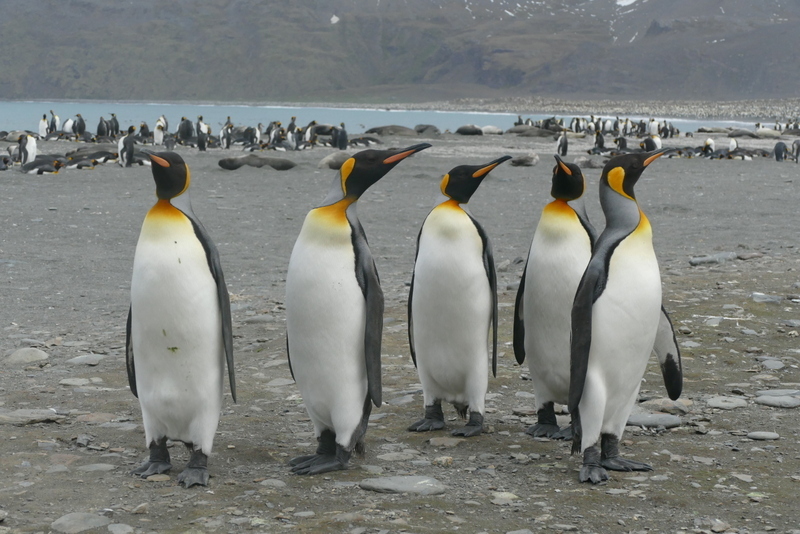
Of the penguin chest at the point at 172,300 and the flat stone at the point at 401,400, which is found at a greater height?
the penguin chest at the point at 172,300

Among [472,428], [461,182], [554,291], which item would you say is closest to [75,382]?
[472,428]

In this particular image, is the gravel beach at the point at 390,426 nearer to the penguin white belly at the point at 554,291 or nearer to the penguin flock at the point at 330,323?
the penguin flock at the point at 330,323

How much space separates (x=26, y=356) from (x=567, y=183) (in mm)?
3669

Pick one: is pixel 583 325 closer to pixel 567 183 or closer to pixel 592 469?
pixel 592 469

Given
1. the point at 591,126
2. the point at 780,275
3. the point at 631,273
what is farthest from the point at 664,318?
the point at 591,126

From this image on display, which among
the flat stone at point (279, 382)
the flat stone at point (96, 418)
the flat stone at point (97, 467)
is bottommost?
the flat stone at point (279, 382)

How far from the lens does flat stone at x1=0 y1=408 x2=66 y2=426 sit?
14.9 feet

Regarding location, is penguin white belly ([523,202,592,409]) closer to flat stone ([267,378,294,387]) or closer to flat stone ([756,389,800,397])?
flat stone ([756,389,800,397])

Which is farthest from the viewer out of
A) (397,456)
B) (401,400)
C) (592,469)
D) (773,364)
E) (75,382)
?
(773,364)

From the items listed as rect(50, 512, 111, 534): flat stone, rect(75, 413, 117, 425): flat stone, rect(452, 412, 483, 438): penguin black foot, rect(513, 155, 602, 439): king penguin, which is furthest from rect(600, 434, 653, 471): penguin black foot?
rect(75, 413, 117, 425): flat stone

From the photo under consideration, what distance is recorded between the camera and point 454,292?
4.69 metres

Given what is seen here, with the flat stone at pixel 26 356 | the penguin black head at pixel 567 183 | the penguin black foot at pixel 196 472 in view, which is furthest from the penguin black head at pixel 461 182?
the flat stone at pixel 26 356

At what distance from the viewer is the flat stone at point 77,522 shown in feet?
10.5

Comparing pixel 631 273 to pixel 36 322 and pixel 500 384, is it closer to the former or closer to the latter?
pixel 500 384
